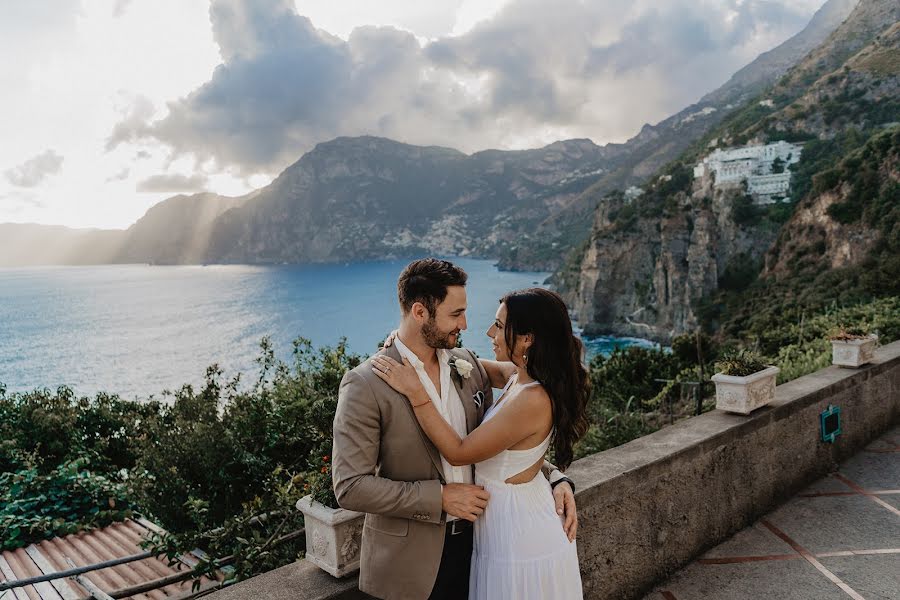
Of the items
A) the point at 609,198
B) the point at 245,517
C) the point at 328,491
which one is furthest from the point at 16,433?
the point at 609,198

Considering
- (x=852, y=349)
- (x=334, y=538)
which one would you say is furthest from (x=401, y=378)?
(x=852, y=349)

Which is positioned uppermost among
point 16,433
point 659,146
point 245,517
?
point 659,146

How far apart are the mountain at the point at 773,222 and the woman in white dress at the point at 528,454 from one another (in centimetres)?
2528

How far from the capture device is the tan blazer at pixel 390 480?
1430 mm

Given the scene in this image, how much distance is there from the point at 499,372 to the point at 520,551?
0.63 m

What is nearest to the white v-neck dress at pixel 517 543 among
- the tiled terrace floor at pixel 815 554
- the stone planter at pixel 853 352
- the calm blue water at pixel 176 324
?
the tiled terrace floor at pixel 815 554

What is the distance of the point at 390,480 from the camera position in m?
1.45

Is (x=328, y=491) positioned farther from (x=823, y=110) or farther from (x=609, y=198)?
(x=609, y=198)

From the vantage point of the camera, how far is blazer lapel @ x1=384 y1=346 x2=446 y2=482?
4.98 feet

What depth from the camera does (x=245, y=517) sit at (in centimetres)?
310

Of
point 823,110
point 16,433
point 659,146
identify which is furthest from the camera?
point 659,146

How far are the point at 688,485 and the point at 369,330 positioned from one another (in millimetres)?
70567

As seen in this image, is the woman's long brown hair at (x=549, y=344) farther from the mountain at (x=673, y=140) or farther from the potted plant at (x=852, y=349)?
the mountain at (x=673, y=140)

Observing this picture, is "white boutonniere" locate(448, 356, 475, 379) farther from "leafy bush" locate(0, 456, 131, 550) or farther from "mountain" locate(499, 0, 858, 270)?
"mountain" locate(499, 0, 858, 270)
